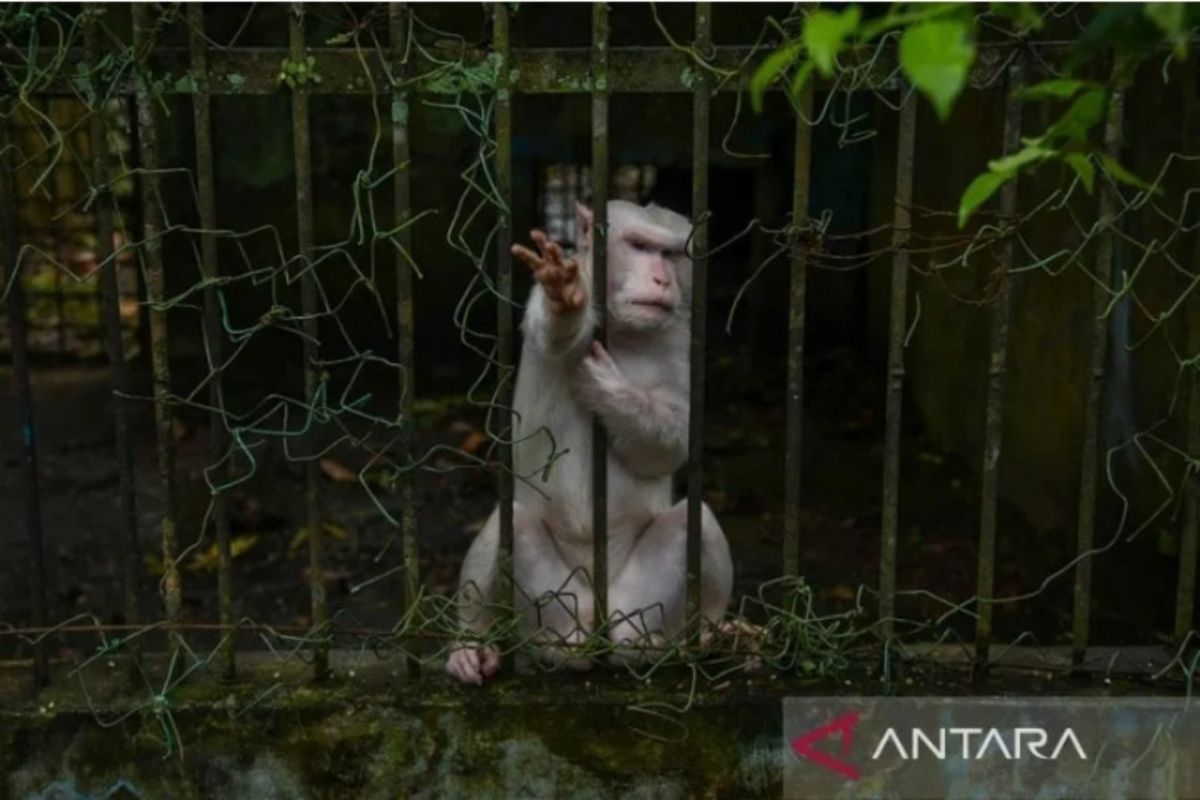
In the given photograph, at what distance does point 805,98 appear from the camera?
146 inches

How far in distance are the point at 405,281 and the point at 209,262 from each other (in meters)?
0.48

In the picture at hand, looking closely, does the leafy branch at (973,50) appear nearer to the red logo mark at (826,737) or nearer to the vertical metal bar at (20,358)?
the red logo mark at (826,737)

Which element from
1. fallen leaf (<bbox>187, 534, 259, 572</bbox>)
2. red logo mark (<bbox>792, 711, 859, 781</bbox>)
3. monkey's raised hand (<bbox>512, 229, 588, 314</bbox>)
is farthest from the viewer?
fallen leaf (<bbox>187, 534, 259, 572</bbox>)

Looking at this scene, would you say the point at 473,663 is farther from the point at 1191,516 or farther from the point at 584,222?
the point at 1191,516

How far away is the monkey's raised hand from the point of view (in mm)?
3633

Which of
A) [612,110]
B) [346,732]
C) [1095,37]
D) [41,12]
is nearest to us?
[1095,37]

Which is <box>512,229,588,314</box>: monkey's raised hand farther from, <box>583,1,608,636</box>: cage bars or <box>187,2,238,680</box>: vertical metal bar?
<box>187,2,238,680</box>: vertical metal bar

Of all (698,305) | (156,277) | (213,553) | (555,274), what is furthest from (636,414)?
(213,553)

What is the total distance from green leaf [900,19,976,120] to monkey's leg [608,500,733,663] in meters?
2.74

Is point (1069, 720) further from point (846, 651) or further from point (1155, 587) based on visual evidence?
point (1155, 587)

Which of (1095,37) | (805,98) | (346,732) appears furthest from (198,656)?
(1095,37)

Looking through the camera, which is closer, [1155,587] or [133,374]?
[1155,587]

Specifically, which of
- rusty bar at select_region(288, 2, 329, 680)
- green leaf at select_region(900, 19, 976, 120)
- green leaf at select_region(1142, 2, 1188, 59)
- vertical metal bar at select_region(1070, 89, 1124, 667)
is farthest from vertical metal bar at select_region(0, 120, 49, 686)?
green leaf at select_region(1142, 2, 1188, 59)

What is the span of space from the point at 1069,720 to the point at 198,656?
7.62ft
